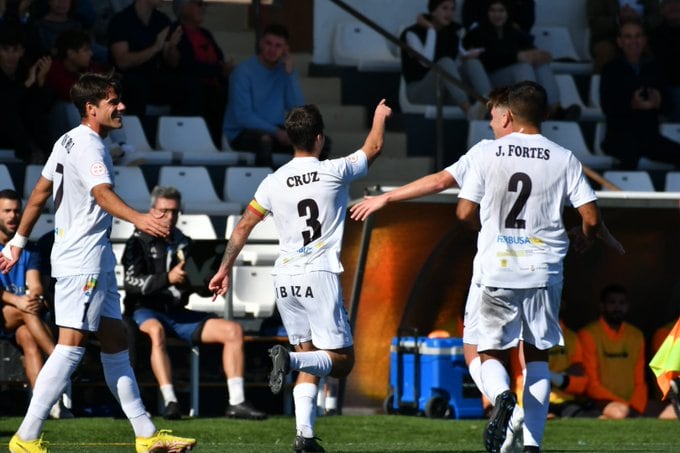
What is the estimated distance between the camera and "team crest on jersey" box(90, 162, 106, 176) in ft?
27.8

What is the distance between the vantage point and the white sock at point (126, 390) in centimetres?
866

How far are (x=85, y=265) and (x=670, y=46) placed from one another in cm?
1034

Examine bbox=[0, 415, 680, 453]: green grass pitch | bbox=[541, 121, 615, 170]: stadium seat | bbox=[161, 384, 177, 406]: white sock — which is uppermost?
bbox=[541, 121, 615, 170]: stadium seat

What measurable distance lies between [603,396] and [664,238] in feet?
4.63

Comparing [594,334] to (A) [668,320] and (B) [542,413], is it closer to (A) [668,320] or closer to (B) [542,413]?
(A) [668,320]

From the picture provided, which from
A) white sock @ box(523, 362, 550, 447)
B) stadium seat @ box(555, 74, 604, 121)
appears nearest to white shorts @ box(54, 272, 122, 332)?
white sock @ box(523, 362, 550, 447)

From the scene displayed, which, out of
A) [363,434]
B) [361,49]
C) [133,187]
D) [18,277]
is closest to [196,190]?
[133,187]

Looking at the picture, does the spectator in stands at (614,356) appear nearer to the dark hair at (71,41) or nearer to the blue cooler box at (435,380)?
the blue cooler box at (435,380)

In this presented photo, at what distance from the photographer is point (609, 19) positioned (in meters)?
18.3

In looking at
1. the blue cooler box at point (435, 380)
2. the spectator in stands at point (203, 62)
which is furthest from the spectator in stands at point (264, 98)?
the blue cooler box at point (435, 380)

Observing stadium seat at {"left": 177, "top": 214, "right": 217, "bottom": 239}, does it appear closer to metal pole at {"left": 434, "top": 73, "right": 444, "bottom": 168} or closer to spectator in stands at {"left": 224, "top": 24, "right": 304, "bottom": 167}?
spectator in stands at {"left": 224, "top": 24, "right": 304, "bottom": 167}

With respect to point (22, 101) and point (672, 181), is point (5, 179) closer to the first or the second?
point (22, 101)

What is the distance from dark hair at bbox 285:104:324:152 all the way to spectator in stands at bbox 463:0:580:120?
7672 millimetres

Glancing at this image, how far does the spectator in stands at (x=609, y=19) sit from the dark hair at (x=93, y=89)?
9.74m
